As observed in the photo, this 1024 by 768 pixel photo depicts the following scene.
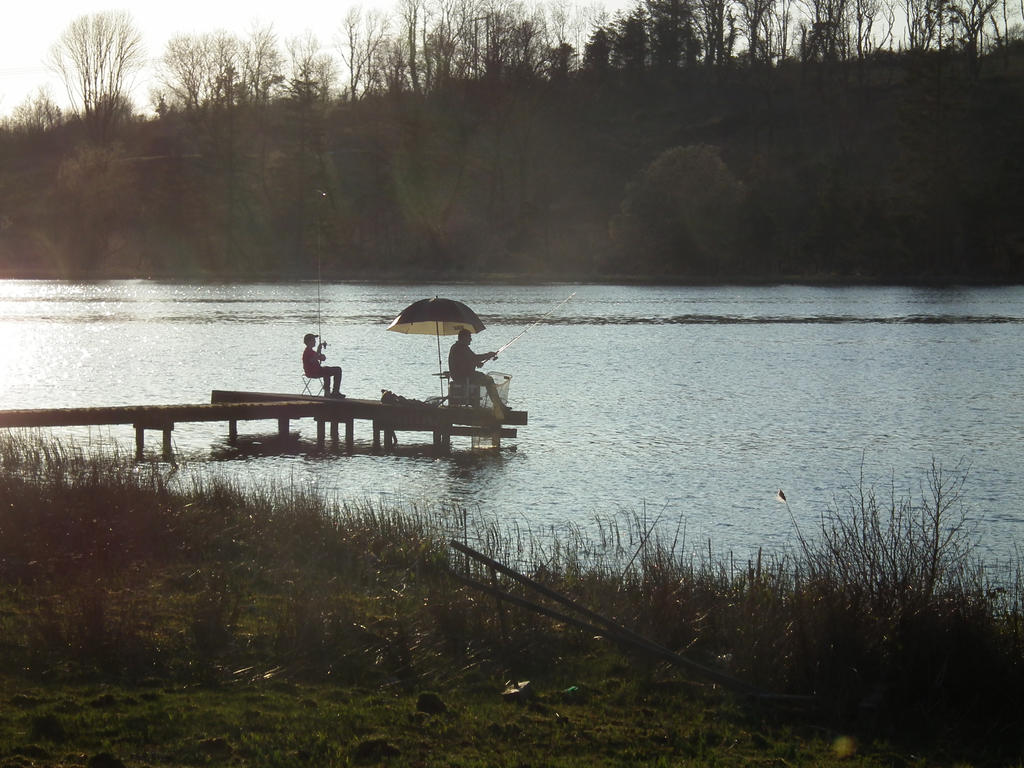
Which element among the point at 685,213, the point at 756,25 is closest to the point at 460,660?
the point at 685,213

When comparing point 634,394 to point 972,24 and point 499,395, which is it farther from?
point 972,24

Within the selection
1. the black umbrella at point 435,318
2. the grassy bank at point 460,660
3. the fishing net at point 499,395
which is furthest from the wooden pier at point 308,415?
the grassy bank at point 460,660

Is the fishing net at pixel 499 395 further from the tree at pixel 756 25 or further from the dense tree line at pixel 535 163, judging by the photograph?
the tree at pixel 756 25

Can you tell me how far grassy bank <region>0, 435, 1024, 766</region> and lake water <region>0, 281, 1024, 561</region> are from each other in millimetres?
4465

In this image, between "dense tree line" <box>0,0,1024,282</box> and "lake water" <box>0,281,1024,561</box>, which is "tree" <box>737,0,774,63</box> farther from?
"lake water" <box>0,281,1024,561</box>

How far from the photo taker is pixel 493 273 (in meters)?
90.6

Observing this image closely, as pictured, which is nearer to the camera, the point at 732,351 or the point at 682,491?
the point at 682,491

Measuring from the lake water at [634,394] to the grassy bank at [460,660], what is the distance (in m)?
4.47

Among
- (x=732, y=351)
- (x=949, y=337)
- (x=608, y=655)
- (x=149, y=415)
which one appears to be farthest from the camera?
(x=949, y=337)

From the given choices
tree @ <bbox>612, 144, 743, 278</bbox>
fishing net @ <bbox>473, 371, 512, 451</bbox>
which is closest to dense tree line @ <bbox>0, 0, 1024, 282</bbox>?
tree @ <bbox>612, 144, 743, 278</bbox>

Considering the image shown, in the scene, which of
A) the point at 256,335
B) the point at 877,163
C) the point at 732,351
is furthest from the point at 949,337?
the point at 877,163

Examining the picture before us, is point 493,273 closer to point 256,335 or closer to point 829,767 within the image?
point 256,335

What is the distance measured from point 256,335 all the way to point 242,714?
41940 millimetres

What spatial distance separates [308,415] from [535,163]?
85.1 metres
